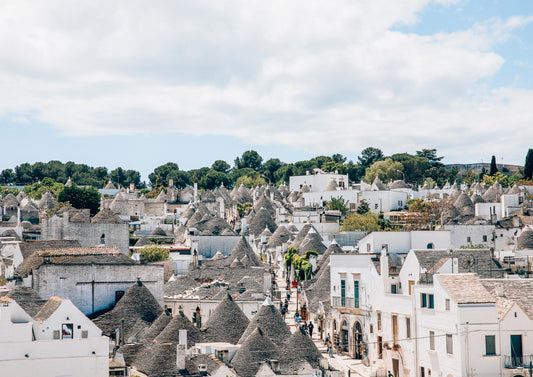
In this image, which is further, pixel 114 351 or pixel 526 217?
pixel 526 217

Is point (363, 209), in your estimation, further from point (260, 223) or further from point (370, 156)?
point (370, 156)

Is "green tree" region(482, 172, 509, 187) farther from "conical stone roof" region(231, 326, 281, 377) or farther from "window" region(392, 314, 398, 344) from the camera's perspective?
"conical stone roof" region(231, 326, 281, 377)

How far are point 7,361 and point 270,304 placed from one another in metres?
15.9

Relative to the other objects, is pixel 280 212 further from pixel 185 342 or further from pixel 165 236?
pixel 185 342

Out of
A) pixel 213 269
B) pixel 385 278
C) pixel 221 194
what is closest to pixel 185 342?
pixel 385 278

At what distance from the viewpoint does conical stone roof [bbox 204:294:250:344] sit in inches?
1726

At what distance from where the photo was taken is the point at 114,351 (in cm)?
4041

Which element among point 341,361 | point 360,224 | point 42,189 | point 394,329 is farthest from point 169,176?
point 394,329

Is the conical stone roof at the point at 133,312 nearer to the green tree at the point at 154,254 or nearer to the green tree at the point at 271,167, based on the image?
the green tree at the point at 154,254

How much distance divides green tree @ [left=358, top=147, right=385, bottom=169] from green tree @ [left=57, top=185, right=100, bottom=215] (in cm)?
7970

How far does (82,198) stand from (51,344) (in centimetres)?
6030

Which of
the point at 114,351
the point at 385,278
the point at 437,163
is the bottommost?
the point at 114,351

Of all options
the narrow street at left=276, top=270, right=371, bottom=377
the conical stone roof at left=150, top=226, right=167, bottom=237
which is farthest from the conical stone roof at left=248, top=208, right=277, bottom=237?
the narrow street at left=276, top=270, right=371, bottom=377

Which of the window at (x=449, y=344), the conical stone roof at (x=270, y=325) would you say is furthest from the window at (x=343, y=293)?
the window at (x=449, y=344)
